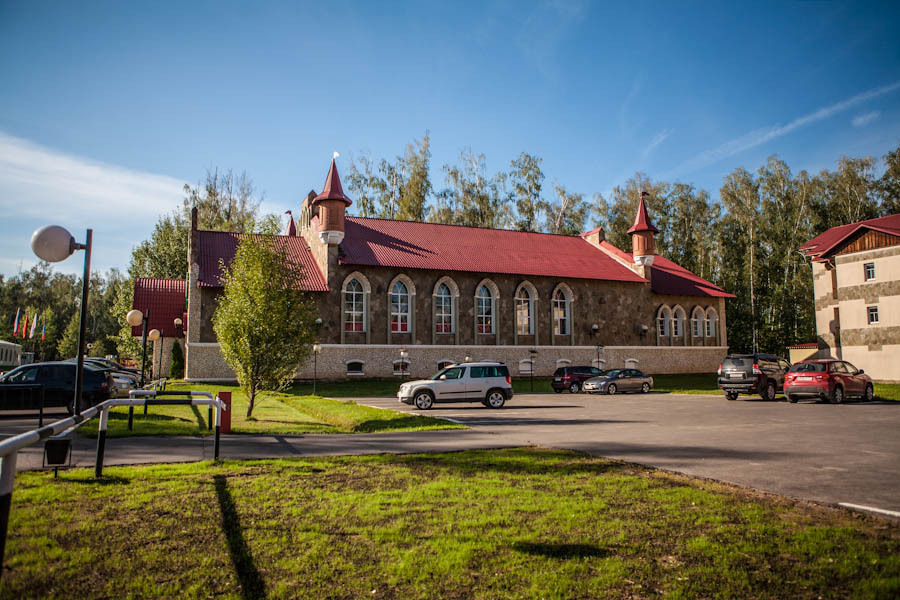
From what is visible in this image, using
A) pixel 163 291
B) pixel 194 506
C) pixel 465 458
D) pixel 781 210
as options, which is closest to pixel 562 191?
pixel 781 210

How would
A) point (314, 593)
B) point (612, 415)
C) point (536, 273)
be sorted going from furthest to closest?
point (536, 273) → point (612, 415) → point (314, 593)

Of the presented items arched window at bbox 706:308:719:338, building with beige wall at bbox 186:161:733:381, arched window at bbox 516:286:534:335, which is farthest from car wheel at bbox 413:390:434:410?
arched window at bbox 706:308:719:338

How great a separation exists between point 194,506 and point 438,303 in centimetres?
3409

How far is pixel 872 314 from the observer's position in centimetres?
3525

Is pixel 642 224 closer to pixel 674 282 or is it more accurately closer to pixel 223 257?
pixel 674 282

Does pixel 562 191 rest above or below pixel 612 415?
above

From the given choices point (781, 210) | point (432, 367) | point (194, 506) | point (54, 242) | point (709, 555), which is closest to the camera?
point (709, 555)

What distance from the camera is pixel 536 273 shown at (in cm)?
4241

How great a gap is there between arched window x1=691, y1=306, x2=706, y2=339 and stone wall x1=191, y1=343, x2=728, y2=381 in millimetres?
1305

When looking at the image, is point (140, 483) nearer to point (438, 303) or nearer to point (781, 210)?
point (438, 303)

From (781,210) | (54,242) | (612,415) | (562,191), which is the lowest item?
(612,415)

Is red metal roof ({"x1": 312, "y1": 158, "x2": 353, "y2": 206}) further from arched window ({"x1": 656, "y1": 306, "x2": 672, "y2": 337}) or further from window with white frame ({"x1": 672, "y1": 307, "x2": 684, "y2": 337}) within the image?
window with white frame ({"x1": 672, "y1": 307, "x2": 684, "y2": 337})

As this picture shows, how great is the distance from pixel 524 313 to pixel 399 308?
9.72 m

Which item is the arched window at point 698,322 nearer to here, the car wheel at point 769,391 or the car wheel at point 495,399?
the car wheel at point 769,391
